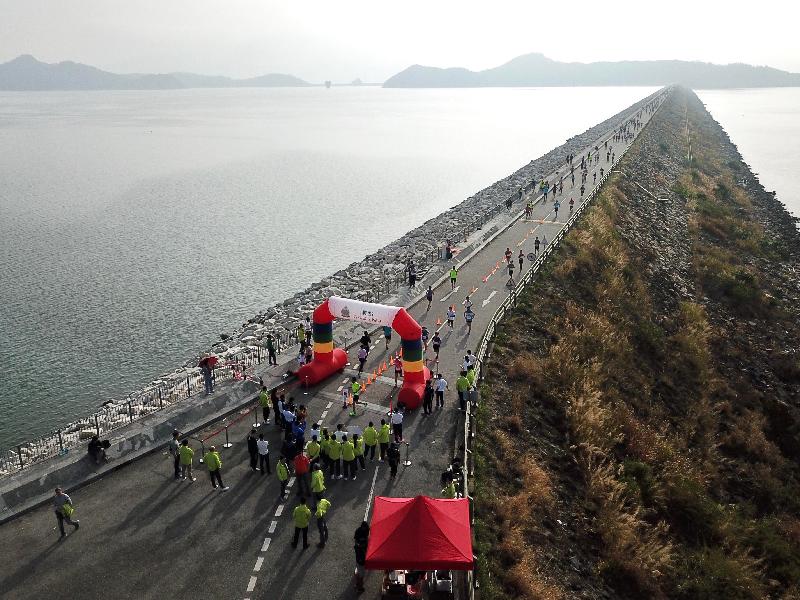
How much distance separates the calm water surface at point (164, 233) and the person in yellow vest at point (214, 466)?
1470cm

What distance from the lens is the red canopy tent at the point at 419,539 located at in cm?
1305

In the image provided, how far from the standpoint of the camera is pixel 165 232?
213ft

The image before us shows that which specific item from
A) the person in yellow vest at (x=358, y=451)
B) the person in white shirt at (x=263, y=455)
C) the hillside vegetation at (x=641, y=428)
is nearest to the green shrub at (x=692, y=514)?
the hillside vegetation at (x=641, y=428)

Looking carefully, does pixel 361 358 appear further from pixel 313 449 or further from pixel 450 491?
pixel 450 491

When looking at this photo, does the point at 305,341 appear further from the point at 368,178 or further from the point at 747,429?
the point at 368,178

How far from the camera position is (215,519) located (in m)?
16.7

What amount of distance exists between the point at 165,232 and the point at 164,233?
18.3 inches

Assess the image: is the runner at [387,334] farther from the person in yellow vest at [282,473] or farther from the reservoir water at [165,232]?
the reservoir water at [165,232]

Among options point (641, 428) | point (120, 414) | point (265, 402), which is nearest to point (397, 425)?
point (265, 402)

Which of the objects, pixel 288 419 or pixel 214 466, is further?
pixel 288 419

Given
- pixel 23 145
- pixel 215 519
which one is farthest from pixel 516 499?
pixel 23 145

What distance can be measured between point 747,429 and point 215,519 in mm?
22713

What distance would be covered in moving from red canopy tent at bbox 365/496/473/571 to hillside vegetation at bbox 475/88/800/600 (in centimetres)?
185

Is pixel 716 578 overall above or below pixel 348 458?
below
